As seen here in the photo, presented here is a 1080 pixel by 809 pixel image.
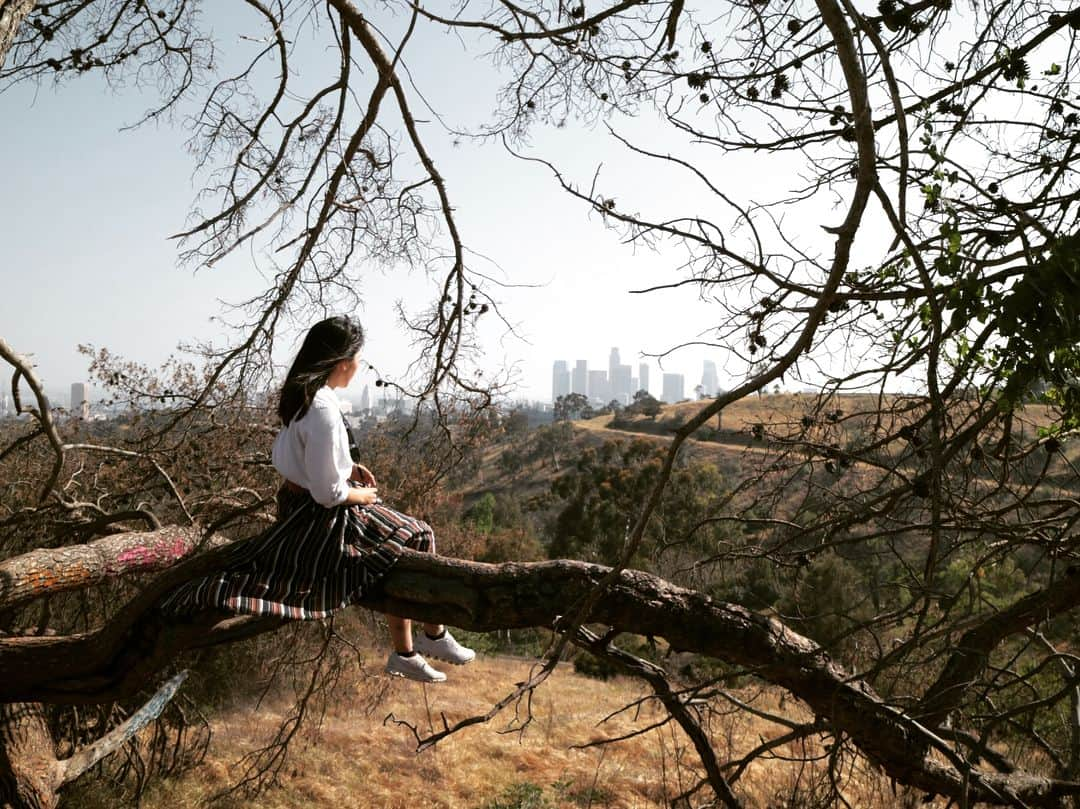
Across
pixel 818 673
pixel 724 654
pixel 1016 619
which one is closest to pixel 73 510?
pixel 724 654

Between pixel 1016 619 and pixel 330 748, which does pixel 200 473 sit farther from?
pixel 1016 619

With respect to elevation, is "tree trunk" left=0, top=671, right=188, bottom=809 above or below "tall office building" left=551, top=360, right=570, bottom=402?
below

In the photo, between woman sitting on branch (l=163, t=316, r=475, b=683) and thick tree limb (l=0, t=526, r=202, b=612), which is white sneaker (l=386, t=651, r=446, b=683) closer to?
woman sitting on branch (l=163, t=316, r=475, b=683)

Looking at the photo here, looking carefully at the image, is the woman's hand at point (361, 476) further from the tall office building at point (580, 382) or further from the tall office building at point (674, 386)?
the tall office building at point (580, 382)

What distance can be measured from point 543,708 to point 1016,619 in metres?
10.3

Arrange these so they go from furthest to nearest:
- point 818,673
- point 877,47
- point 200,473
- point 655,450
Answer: point 655,450 < point 200,473 < point 818,673 < point 877,47

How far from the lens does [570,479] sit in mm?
30031

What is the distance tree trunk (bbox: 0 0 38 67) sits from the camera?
8.76ft

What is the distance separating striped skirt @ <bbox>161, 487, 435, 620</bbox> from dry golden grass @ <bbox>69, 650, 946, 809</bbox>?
11.0 feet

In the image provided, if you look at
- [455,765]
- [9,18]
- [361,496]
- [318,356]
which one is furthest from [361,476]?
[455,765]

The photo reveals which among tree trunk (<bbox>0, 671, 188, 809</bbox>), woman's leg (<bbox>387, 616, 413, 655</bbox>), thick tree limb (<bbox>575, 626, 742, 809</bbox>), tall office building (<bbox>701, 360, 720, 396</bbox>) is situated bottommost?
tree trunk (<bbox>0, 671, 188, 809</bbox>)

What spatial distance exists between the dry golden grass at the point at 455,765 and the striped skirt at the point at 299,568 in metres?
3.36

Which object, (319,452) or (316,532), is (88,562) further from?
(319,452)

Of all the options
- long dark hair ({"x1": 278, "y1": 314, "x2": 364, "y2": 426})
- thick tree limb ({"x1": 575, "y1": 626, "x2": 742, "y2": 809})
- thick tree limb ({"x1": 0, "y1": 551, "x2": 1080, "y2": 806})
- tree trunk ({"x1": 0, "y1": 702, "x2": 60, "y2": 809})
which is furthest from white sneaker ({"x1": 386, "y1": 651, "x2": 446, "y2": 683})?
tree trunk ({"x1": 0, "y1": 702, "x2": 60, "y2": 809})
